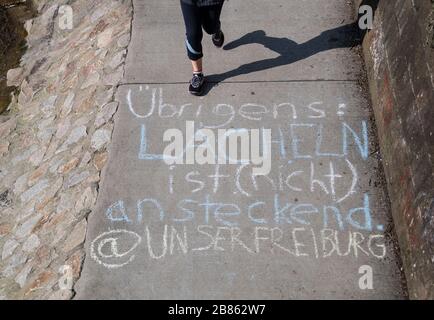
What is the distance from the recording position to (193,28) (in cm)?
532

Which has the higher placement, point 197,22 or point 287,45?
point 197,22

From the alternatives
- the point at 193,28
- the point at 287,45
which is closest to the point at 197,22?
the point at 193,28

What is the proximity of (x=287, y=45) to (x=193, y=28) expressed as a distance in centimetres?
129

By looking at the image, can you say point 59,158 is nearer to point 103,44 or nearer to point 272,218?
point 103,44

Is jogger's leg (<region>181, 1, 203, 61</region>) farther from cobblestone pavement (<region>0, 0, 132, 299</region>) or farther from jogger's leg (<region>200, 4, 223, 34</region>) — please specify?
cobblestone pavement (<region>0, 0, 132, 299</region>)

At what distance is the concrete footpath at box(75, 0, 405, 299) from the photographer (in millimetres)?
4395

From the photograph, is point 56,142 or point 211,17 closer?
point 211,17

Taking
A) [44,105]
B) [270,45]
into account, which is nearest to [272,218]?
[270,45]

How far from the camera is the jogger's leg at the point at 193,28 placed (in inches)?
205

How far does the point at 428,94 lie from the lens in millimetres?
4242

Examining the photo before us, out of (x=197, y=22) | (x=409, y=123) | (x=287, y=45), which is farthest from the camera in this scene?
(x=287, y=45)

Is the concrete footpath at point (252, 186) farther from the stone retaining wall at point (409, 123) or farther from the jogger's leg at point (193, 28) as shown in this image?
the jogger's leg at point (193, 28)

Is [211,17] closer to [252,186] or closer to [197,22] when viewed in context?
[197,22]
